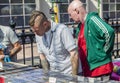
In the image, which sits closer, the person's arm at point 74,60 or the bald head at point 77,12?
the person's arm at point 74,60

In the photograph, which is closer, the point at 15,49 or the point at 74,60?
the point at 74,60

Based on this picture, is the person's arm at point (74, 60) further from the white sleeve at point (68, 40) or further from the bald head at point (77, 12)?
the bald head at point (77, 12)

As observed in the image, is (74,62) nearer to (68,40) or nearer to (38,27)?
(68,40)

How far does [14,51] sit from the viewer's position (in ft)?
16.9

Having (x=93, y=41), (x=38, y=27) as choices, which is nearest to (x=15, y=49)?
(x=38, y=27)

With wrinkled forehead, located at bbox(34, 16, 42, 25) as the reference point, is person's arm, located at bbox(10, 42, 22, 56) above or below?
below

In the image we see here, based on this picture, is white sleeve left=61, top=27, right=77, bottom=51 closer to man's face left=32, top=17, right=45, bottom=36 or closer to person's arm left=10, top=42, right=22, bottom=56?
man's face left=32, top=17, right=45, bottom=36

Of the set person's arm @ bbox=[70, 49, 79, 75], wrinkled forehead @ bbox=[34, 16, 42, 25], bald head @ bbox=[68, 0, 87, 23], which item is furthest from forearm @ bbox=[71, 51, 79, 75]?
wrinkled forehead @ bbox=[34, 16, 42, 25]

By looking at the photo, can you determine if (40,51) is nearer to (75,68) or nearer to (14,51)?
(75,68)

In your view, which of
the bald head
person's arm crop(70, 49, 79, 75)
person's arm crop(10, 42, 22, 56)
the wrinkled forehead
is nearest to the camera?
the wrinkled forehead

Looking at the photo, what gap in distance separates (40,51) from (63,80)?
1263 millimetres

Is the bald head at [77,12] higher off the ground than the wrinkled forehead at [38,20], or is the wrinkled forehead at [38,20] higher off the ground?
the bald head at [77,12]

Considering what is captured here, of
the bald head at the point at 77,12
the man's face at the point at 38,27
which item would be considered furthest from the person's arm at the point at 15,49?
the bald head at the point at 77,12

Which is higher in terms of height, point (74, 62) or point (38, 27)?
point (38, 27)
